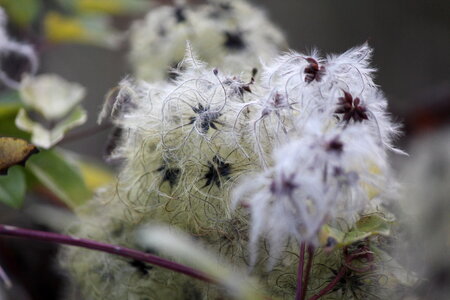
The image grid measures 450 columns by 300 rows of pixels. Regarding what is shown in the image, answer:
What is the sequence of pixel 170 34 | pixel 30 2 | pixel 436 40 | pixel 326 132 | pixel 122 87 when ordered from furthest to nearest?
pixel 436 40 → pixel 30 2 → pixel 170 34 → pixel 122 87 → pixel 326 132

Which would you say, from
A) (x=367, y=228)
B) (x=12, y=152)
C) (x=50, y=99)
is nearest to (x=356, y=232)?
(x=367, y=228)

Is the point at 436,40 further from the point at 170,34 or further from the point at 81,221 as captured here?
the point at 81,221

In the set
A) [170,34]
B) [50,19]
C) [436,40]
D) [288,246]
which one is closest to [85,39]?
[50,19]

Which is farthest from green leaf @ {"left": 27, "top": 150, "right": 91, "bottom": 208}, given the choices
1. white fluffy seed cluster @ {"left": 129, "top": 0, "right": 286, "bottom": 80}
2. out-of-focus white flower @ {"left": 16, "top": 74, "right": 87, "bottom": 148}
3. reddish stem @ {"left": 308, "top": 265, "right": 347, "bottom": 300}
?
reddish stem @ {"left": 308, "top": 265, "right": 347, "bottom": 300}

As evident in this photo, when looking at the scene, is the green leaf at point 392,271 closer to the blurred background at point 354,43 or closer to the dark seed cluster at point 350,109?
the dark seed cluster at point 350,109

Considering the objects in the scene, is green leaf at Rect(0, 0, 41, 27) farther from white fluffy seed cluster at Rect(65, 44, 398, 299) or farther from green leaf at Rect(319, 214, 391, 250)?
green leaf at Rect(319, 214, 391, 250)

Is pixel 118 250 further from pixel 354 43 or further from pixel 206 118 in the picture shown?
pixel 354 43
